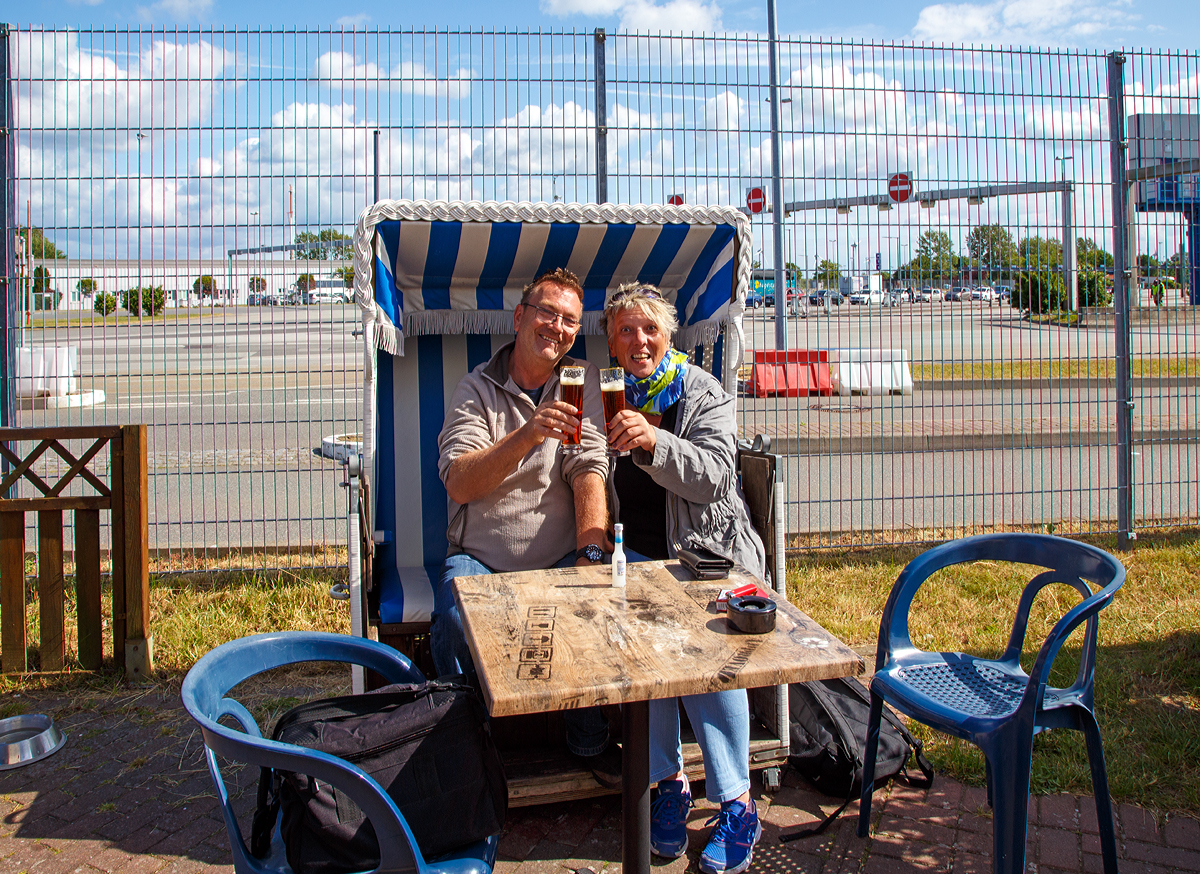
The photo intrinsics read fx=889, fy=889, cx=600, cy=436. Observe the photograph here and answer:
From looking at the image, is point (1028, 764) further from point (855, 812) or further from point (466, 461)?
point (466, 461)

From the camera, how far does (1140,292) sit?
5.55 meters

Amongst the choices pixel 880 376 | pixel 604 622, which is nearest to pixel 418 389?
pixel 604 622

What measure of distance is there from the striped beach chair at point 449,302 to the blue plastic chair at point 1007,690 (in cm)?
127

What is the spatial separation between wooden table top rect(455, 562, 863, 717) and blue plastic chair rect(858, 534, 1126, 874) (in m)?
0.52

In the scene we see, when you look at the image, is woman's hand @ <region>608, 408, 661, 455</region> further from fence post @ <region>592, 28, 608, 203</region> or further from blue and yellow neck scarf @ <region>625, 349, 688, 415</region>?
fence post @ <region>592, 28, 608, 203</region>

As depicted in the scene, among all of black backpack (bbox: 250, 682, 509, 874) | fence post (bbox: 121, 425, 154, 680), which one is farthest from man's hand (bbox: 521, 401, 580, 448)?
fence post (bbox: 121, 425, 154, 680)

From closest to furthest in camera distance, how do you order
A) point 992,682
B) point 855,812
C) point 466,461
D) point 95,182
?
1. point 992,682
2. point 855,812
3. point 466,461
4. point 95,182

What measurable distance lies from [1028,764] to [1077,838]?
0.74 metres

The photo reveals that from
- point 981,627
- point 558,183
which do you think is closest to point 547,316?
point 558,183

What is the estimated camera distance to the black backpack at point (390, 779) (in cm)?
180

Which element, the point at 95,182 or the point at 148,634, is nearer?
the point at 148,634

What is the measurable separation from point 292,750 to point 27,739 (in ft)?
7.22

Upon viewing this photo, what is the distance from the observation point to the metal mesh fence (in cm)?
468

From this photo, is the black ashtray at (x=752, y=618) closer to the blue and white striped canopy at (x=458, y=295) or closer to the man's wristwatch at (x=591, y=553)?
the man's wristwatch at (x=591, y=553)
